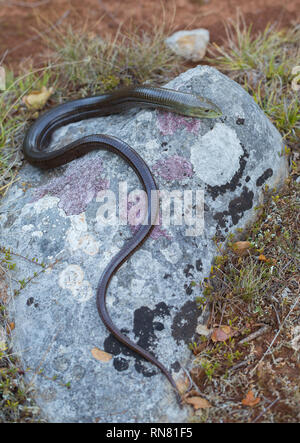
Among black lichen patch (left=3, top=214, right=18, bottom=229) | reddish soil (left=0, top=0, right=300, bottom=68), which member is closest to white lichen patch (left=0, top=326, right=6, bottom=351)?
black lichen patch (left=3, top=214, right=18, bottom=229)

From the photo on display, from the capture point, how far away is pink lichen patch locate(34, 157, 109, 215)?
3.40 meters

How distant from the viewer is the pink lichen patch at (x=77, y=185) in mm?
3398

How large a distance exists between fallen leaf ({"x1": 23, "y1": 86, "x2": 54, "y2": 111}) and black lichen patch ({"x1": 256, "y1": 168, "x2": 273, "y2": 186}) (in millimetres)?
2577

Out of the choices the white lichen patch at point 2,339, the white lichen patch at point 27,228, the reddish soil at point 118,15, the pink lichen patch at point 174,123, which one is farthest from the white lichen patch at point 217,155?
the reddish soil at point 118,15

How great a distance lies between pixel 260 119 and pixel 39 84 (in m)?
2.55

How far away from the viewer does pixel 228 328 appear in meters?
3.03

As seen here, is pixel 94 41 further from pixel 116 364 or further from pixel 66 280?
pixel 116 364

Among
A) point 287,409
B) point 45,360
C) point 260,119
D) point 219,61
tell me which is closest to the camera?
point 287,409

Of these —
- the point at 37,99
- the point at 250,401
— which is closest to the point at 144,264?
the point at 250,401

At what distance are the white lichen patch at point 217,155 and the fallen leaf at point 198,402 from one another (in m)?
1.60

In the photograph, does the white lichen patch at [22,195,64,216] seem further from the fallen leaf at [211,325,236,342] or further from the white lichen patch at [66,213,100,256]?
the fallen leaf at [211,325,236,342]

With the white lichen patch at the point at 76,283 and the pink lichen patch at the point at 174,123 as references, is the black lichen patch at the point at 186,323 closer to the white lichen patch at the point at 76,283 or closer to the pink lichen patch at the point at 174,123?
the white lichen patch at the point at 76,283

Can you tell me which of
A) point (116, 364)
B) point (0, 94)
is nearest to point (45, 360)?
point (116, 364)

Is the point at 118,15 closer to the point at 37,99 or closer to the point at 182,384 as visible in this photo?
the point at 37,99
